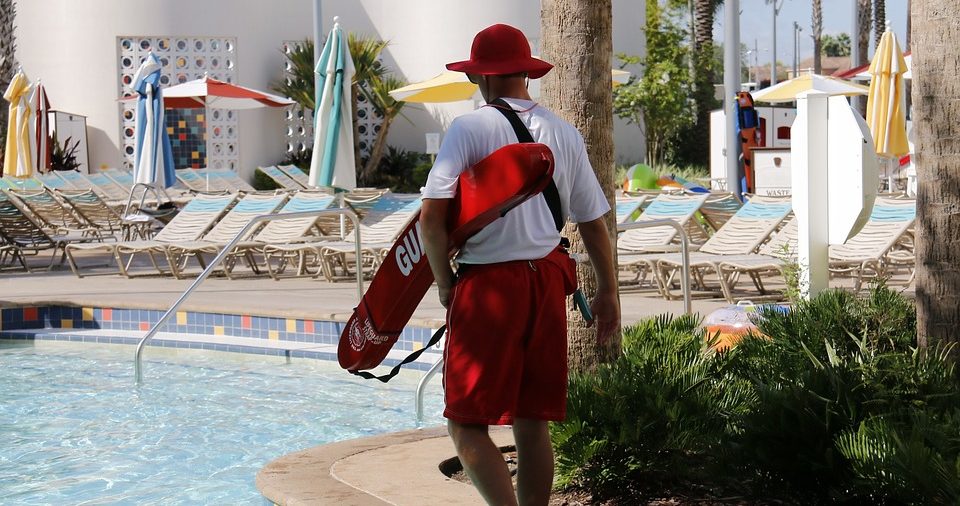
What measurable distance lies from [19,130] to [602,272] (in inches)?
628

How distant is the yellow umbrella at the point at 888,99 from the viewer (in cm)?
1500

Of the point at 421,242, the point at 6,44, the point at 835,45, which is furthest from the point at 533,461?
the point at 835,45

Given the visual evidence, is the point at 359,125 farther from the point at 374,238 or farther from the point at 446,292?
the point at 446,292

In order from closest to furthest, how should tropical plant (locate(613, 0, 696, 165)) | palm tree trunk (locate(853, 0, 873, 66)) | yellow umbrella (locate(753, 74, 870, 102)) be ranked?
yellow umbrella (locate(753, 74, 870, 102)) → tropical plant (locate(613, 0, 696, 165)) → palm tree trunk (locate(853, 0, 873, 66))

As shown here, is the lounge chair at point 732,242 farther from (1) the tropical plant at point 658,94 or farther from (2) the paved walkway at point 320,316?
(1) the tropical plant at point 658,94

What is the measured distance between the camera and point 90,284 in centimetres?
1165

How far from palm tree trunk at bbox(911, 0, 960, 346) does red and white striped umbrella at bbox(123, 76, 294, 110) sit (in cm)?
1631

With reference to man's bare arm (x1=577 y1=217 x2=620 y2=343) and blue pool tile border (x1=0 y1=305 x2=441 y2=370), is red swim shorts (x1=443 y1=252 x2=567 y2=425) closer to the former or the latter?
man's bare arm (x1=577 y1=217 x2=620 y2=343)

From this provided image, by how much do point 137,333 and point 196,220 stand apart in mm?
3437

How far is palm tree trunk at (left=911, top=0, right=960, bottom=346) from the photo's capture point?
13.0 ft

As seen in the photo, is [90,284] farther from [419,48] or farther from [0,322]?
[419,48]

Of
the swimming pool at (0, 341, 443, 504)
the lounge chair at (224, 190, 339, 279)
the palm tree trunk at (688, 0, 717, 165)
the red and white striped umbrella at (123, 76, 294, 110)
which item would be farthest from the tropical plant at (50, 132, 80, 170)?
the swimming pool at (0, 341, 443, 504)

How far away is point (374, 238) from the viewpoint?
471 inches

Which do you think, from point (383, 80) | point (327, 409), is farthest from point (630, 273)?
point (383, 80)
